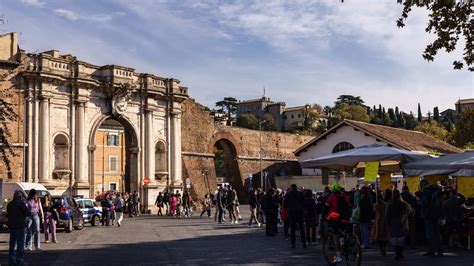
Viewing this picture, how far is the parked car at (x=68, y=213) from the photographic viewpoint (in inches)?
978

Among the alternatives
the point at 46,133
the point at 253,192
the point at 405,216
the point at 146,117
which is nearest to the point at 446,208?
the point at 405,216

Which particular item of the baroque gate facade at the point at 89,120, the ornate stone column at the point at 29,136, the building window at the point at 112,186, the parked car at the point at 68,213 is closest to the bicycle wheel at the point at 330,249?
the parked car at the point at 68,213

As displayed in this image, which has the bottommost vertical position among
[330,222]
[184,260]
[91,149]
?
[184,260]

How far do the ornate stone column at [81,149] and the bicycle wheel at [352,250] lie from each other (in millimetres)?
29638

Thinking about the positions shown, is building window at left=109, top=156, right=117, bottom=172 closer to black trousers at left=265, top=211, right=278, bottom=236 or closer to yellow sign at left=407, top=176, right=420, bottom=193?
black trousers at left=265, top=211, right=278, bottom=236

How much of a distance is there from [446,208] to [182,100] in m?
33.6

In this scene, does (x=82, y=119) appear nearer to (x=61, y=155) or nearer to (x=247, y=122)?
(x=61, y=155)

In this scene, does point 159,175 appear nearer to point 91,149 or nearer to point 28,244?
point 91,149

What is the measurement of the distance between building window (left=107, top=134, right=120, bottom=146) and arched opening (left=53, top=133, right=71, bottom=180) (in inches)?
1128

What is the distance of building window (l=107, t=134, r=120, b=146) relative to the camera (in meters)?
68.2

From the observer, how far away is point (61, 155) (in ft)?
129

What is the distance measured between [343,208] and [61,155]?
1143 inches

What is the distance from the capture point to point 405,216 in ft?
46.9

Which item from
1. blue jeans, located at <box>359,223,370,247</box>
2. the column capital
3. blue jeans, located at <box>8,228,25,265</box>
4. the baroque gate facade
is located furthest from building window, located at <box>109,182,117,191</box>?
blue jeans, located at <box>8,228,25,265</box>
